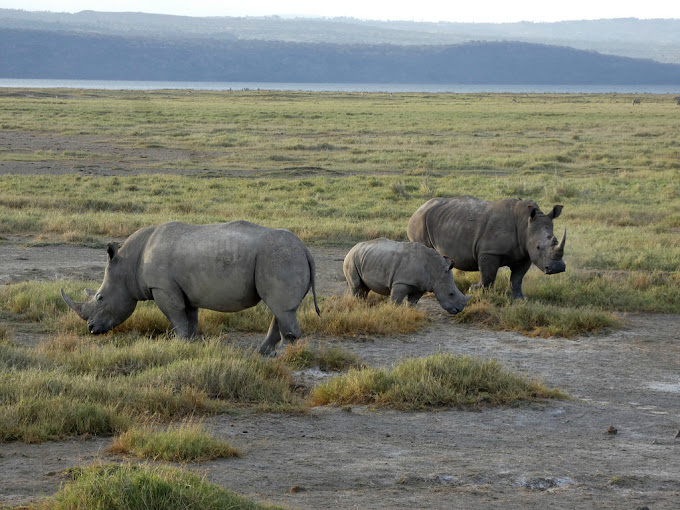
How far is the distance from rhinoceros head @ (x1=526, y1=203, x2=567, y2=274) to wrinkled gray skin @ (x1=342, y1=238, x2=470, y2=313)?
113 centimetres

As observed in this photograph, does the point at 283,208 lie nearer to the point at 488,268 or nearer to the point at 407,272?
the point at 488,268

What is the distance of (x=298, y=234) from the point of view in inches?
696

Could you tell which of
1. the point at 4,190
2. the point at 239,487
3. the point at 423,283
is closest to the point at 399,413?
the point at 239,487

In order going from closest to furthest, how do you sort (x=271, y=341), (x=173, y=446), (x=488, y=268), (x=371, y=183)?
1. (x=173, y=446)
2. (x=271, y=341)
3. (x=488, y=268)
4. (x=371, y=183)

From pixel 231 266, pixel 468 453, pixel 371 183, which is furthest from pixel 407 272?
pixel 371 183

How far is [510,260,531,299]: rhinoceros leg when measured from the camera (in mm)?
12805

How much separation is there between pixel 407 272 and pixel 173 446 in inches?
234

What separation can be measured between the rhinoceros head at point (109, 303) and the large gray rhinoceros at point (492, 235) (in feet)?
15.7

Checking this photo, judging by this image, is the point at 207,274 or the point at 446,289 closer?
the point at 207,274

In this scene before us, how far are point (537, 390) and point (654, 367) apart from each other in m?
2.10

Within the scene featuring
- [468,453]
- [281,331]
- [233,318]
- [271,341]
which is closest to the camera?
[468,453]

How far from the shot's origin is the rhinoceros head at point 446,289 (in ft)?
38.6

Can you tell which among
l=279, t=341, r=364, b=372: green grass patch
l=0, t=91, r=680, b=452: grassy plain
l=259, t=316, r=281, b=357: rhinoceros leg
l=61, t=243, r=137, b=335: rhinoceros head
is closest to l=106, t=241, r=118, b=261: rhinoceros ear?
l=61, t=243, r=137, b=335: rhinoceros head

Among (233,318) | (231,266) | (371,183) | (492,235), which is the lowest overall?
(371,183)
